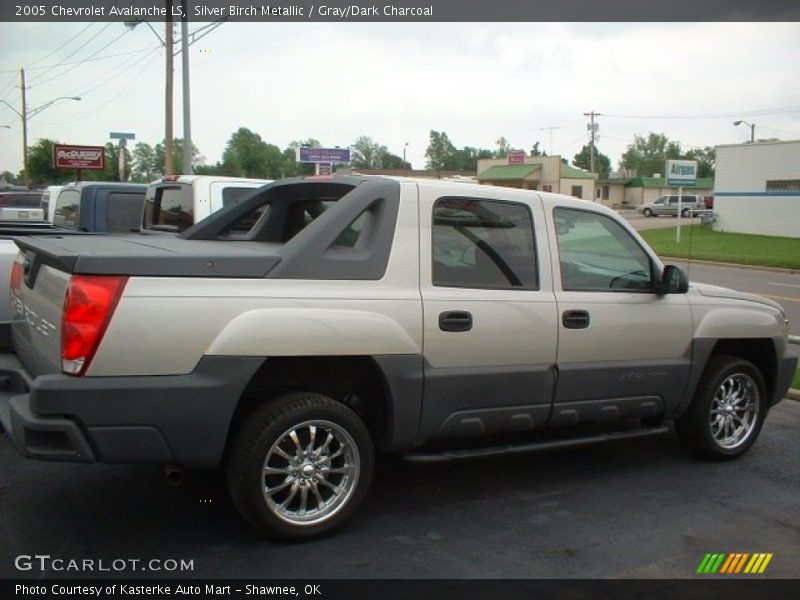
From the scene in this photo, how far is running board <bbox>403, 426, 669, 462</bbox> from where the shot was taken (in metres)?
4.44

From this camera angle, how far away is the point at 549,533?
434 centimetres

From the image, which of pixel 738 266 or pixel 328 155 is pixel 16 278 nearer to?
pixel 738 266

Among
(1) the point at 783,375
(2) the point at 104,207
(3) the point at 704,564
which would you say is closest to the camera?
(3) the point at 704,564

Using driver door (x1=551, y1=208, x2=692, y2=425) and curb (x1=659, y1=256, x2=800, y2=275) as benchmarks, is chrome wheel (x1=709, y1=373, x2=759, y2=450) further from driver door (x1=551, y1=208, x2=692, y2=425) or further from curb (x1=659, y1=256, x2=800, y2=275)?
curb (x1=659, y1=256, x2=800, y2=275)

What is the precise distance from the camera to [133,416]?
364cm

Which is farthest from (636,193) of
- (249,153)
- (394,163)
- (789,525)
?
(789,525)

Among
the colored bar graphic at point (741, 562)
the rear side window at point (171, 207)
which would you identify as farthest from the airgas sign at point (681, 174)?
the colored bar graphic at point (741, 562)

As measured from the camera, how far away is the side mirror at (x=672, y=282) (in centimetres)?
518

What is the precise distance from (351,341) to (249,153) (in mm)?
36971

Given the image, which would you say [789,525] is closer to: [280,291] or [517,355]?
[517,355]

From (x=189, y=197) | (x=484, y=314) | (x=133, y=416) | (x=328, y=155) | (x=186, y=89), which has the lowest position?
(x=133, y=416)

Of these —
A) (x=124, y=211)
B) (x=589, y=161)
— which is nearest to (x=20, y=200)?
(x=124, y=211)

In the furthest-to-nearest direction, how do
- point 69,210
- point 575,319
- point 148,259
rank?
point 69,210 → point 575,319 → point 148,259

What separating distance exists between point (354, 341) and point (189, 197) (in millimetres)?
5550
